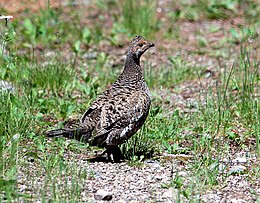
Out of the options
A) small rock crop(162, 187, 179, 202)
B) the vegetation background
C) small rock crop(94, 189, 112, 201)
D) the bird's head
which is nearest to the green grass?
the vegetation background

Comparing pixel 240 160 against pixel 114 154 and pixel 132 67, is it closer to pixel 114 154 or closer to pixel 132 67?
pixel 114 154

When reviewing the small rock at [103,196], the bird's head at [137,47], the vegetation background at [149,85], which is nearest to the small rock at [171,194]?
the vegetation background at [149,85]

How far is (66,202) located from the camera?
5.06m

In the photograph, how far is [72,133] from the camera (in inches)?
254

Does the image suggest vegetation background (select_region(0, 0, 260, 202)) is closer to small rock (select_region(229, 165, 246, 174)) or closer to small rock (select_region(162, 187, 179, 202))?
small rock (select_region(229, 165, 246, 174))

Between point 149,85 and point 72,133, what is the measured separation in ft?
8.55

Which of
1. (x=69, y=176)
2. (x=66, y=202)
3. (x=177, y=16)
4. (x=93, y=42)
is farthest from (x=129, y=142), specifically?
(x=177, y=16)

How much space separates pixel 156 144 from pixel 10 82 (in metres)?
2.42

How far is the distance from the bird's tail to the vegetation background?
0.66ft

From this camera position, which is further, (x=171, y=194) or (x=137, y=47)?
(x=137, y=47)

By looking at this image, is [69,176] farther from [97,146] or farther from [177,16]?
[177,16]

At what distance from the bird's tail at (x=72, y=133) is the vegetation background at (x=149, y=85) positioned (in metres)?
0.20

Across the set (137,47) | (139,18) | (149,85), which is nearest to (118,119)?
(137,47)

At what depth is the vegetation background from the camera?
5.93m
